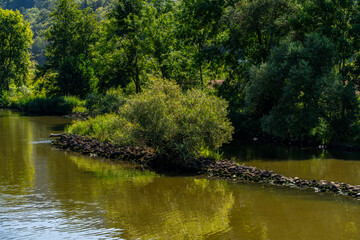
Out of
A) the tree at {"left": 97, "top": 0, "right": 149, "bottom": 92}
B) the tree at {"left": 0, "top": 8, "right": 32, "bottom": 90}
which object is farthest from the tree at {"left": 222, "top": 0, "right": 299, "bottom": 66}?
the tree at {"left": 0, "top": 8, "right": 32, "bottom": 90}

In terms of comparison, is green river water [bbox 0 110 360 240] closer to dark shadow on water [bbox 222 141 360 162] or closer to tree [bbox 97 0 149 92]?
dark shadow on water [bbox 222 141 360 162]

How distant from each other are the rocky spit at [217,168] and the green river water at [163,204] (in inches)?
27.9

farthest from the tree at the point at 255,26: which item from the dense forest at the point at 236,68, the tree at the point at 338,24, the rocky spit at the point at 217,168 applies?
the rocky spit at the point at 217,168

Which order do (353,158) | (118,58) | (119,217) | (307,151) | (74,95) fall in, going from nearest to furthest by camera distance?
1. (119,217)
2. (353,158)
3. (307,151)
4. (118,58)
5. (74,95)

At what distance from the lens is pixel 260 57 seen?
39.9 m

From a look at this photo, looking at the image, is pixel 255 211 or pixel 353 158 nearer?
pixel 255 211

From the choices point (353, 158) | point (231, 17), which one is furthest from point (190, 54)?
point (353, 158)

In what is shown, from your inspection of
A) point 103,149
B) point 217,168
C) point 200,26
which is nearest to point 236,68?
point 200,26

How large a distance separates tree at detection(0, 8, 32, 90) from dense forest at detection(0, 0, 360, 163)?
38165 mm

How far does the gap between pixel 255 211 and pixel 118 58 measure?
3799 centimetres

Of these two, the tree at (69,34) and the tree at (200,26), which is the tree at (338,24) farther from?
the tree at (69,34)

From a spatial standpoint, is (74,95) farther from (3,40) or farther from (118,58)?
(3,40)

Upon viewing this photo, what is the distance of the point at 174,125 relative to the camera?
2355cm

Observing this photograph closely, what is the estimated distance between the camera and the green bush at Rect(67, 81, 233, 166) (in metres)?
23.5
